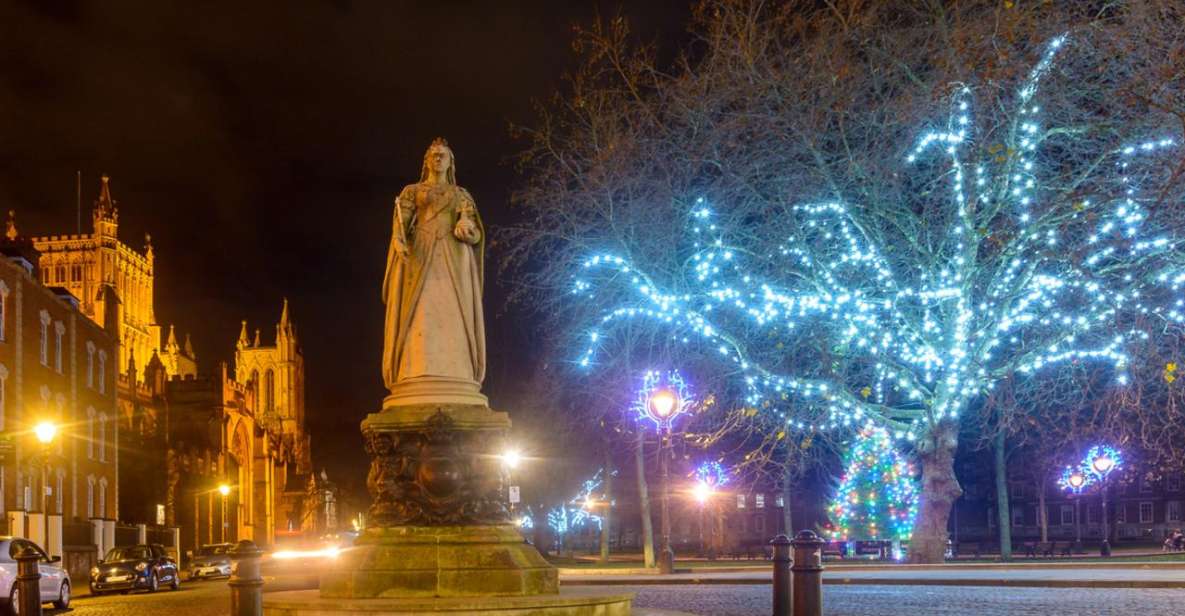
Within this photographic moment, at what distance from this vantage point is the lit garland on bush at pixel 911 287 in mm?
23047

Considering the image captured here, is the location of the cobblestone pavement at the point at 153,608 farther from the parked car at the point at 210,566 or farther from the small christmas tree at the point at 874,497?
the small christmas tree at the point at 874,497

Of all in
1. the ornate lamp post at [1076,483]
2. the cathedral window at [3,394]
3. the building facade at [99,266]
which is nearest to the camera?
the cathedral window at [3,394]

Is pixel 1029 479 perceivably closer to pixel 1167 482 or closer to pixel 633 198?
pixel 1167 482

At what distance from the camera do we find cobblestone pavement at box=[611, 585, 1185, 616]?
1505 centimetres

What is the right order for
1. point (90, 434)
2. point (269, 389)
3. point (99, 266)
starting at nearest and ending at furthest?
point (90, 434) → point (99, 266) → point (269, 389)

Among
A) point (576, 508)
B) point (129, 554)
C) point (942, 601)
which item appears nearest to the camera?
point (942, 601)

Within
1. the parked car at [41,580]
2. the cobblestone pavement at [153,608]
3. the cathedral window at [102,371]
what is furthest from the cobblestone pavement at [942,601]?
the cathedral window at [102,371]

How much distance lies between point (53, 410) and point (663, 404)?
27.6m

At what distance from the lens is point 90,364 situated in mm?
51562

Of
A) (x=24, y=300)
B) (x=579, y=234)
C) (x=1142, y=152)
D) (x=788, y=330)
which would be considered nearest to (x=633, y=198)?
(x=579, y=234)

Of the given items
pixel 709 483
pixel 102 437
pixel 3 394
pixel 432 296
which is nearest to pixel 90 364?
pixel 102 437

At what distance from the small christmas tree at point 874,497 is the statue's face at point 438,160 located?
32494mm

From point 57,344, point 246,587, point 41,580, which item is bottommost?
point 41,580

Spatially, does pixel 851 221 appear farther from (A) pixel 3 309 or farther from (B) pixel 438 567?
(A) pixel 3 309
